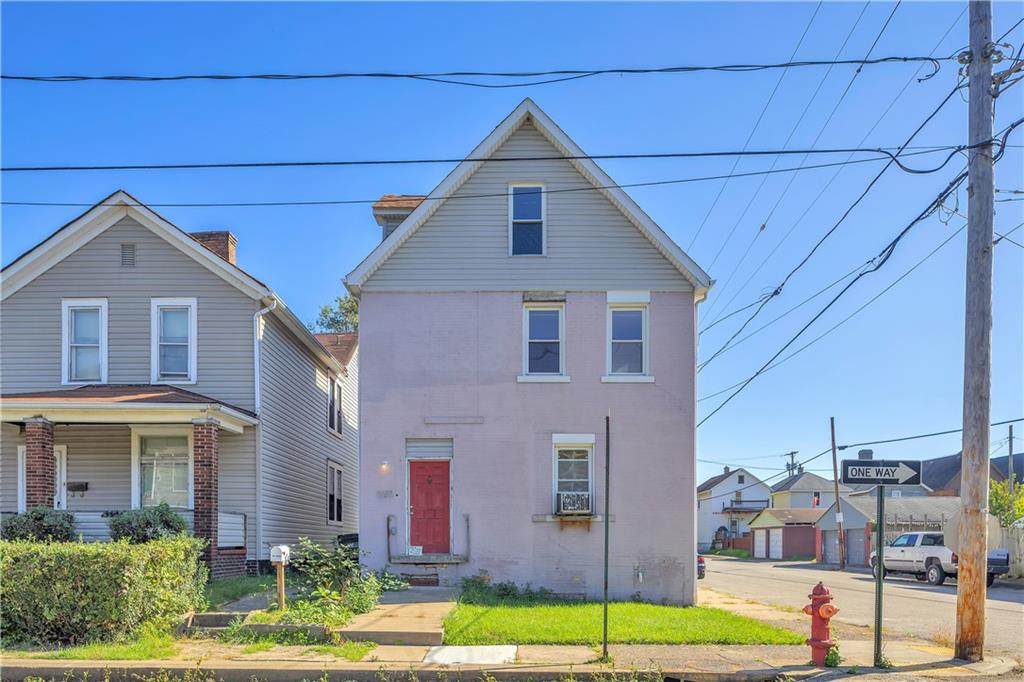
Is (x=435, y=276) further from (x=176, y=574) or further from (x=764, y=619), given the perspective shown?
(x=764, y=619)

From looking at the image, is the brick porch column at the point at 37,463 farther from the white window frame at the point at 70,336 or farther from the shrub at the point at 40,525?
the white window frame at the point at 70,336

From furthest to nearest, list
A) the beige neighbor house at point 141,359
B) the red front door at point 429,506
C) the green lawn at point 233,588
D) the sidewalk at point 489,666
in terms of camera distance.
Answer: the beige neighbor house at point 141,359 < the red front door at point 429,506 < the green lawn at point 233,588 < the sidewalk at point 489,666

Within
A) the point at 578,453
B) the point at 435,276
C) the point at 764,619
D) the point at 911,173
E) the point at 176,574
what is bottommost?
→ the point at 764,619

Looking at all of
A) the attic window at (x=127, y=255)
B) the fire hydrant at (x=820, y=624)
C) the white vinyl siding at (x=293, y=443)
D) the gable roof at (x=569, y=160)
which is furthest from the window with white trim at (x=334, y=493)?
the fire hydrant at (x=820, y=624)

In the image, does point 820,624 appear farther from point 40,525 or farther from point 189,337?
point 189,337

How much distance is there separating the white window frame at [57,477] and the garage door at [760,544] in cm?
4624

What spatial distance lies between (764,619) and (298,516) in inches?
449

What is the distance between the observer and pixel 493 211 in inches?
620

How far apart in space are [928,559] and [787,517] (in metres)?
25.9

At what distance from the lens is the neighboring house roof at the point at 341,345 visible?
24453 millimetres

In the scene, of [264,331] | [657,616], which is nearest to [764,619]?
[657,616]

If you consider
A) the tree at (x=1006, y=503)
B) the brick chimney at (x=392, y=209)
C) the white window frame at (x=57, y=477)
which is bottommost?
the tree at (x=1006, y=503)

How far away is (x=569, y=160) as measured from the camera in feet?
51.7

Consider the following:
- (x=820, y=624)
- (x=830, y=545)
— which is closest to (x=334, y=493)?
(x=820, y=624)
